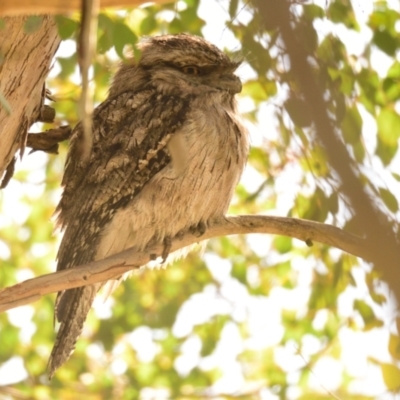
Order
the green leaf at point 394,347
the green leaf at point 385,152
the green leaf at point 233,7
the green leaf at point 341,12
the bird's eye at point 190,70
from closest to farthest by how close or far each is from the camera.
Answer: the green leaf at point 394,347
the green leaf at point 233,7
the green leaf at point 341,12
the green leaf at point 385,152
the bird's eye at point 190,70

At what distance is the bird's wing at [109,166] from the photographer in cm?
282

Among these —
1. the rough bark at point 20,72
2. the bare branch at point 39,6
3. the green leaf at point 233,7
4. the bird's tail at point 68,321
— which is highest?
the green leaf at point 233,7

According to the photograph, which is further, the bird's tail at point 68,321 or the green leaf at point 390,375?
the bird's tail at point 68,321

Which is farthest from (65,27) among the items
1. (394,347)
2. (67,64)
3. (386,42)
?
(67,64)

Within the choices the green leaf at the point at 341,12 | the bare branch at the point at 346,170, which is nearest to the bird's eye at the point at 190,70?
the green leaf at the point at 341,12

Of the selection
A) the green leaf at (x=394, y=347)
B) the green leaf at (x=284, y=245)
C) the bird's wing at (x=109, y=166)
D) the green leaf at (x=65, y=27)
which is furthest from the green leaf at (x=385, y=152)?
the green leaf at (x=65, y=27)

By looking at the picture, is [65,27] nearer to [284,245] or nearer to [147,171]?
[147,171]

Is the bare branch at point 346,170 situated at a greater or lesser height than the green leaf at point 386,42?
lesser

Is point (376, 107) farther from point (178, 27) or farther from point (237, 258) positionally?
point (237, 258)

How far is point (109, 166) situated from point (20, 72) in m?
0.67

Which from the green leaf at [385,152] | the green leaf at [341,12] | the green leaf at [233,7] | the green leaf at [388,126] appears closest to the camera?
the green leaf at [233,7]

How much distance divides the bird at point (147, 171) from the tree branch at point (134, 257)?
164 mm

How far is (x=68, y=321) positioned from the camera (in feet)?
10.0

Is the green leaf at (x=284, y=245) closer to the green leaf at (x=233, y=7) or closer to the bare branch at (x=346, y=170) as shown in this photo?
the green leaf at (x=233, y=7)
